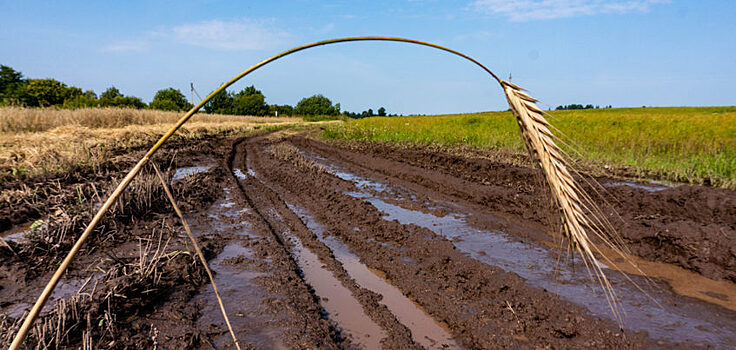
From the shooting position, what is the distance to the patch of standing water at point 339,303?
3231 millimetres

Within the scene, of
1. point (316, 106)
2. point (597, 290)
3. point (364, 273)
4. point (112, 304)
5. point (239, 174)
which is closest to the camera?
point (112, 304)

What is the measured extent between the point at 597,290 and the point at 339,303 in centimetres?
269

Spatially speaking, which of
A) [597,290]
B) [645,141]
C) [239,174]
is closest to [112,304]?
[597,290]

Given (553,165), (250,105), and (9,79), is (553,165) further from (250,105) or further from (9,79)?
(250,105)

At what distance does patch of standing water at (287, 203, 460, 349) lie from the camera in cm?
319

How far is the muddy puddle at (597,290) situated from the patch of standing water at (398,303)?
1378mm

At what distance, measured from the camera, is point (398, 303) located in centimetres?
381

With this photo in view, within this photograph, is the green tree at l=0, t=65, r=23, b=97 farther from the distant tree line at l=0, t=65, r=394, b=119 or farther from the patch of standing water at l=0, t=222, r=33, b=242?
the patch of standing water at l=0, t=222, r=33, b=242

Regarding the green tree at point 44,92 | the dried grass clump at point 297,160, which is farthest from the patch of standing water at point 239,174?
the green tree at point 44,92

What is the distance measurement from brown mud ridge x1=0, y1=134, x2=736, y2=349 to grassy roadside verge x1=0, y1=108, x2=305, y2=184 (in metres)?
1.62

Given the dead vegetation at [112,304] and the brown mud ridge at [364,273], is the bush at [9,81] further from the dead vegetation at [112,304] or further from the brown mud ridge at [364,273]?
the dead vegetation at [112,304]

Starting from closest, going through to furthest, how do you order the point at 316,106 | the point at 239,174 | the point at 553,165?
the point at 553,165, the point at 239,174, the point at 316,106

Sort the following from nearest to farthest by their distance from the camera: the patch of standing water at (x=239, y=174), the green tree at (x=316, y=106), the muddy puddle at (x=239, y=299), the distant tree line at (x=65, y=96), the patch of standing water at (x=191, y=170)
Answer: the muddy puddle at (x=239, y=299)
the patch of standing water at (x=191, y=170)
the patch of standing water at (x=239, y=174)
the distant tree line at (x=65, y=96)
the green tree at (x=316, y=106)

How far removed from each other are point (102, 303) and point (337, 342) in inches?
76.9
